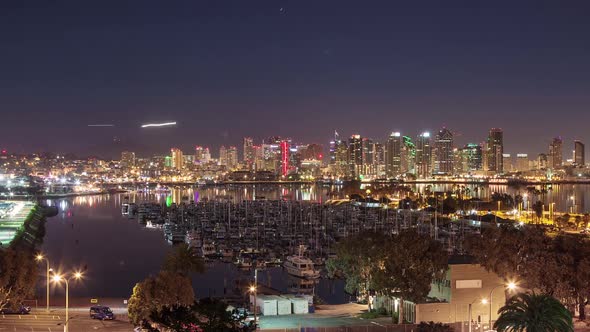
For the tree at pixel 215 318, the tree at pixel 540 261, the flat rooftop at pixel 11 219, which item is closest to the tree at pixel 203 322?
the tree at pixel 215 318

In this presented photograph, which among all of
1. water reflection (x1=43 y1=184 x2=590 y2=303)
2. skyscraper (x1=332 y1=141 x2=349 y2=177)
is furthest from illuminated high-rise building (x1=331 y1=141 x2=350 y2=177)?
water reflection (x1=43 y1=184 x2=590 y2=303)

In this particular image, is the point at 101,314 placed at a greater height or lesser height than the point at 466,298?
lesser

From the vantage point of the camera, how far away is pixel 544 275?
15086 millimetres

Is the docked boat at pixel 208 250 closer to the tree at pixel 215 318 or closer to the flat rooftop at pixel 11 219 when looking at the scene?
the flat rooftop at pixel 11 219

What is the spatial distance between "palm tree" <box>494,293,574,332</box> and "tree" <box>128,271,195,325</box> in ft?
22.4

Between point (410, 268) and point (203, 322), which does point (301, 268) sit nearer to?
point (410, 268)

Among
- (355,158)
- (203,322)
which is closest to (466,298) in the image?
(203,322)

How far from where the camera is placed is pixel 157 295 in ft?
49.1

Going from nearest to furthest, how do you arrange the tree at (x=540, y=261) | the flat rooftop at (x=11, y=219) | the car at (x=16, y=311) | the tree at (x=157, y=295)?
the tree at (x=157, y=295)
the tree at (x=540, y=261)
the car at (x=16, y=311)
the flat rooftop at (x=11, y=219)

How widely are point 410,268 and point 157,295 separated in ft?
18.9

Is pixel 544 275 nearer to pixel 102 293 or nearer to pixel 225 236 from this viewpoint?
pixel 102 293

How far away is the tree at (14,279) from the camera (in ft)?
51.4

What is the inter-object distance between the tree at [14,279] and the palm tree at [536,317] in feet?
35.7

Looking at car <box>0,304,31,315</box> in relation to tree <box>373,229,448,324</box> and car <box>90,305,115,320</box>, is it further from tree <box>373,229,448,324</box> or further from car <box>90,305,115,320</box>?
tree <box>373,229,448,324</box>
